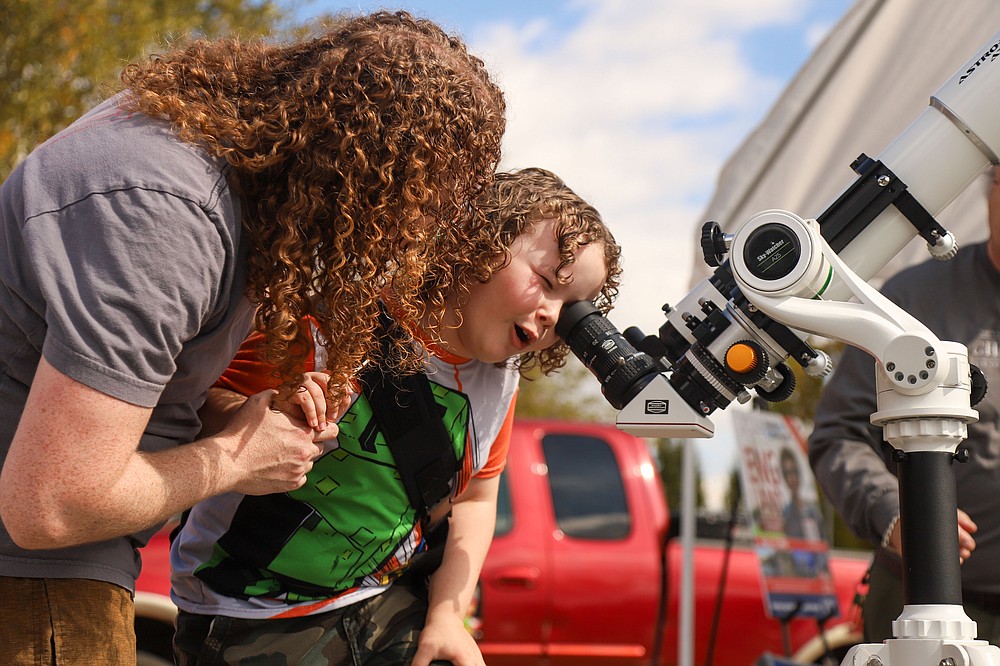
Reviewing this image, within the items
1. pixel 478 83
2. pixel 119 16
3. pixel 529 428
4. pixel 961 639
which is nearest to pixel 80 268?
pixel 478 83

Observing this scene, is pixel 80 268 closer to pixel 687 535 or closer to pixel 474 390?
pixel 474 390

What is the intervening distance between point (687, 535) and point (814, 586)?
80 centimetres

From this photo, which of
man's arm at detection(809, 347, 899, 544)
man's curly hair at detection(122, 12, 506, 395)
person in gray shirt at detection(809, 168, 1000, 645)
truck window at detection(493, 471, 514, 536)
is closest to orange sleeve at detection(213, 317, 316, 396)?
man's curly hair at detection(122, 12, 506, 395)

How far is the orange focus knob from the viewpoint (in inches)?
69.1

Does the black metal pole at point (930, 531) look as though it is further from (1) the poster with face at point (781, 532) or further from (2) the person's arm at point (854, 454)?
(1) the poster with face at point (781, 532)

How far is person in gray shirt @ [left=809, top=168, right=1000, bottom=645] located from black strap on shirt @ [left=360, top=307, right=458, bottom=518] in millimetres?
1175

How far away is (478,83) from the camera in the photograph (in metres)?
1.61

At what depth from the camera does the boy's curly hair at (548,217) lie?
1986 millimetres

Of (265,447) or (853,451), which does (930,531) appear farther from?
(853,451)

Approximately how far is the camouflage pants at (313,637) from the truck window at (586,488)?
3.74m

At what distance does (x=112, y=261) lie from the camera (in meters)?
1.30

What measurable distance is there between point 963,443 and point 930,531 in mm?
1151

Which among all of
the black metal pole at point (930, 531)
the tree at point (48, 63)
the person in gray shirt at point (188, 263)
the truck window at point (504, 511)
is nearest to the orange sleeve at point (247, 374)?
the person in gray shirt at point (188, 263)

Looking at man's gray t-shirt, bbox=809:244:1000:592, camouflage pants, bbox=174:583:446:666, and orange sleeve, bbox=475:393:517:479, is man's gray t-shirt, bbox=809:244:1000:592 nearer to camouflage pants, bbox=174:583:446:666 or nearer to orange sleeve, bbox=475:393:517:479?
orange sleeve, bbox=475:393:517:479
